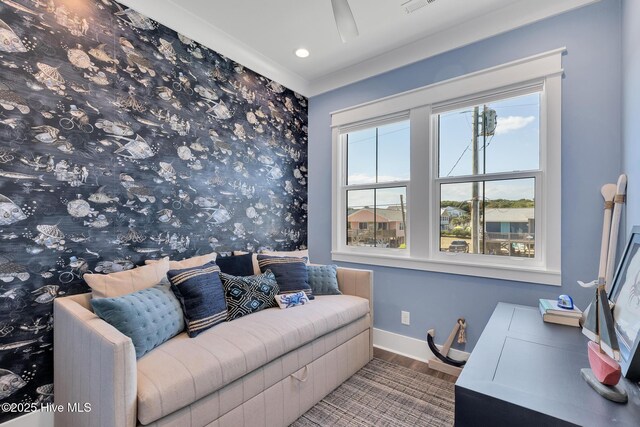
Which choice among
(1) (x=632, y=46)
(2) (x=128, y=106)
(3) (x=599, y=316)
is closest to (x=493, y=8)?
(1) (x=632, y=46)

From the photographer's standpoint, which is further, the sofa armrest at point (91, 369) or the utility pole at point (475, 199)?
the utility pole at point (475, 199)

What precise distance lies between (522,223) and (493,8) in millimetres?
1668

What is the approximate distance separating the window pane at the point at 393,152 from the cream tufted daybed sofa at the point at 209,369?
4.65 feet

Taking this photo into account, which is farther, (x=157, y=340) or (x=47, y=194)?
(x=47, y=194)

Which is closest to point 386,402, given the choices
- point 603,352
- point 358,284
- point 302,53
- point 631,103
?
point 358,284

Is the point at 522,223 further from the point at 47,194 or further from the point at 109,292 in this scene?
the point at 47,194

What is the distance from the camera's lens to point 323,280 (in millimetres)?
2688

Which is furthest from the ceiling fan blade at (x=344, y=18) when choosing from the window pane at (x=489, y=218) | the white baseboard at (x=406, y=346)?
the white baseboard at (x=406, y=346)

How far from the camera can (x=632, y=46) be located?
1.64m

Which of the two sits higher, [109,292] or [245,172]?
[245,172]

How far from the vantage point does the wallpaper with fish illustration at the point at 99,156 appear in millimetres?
1644

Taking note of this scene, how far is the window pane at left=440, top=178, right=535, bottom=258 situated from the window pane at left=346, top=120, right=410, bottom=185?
523 mm

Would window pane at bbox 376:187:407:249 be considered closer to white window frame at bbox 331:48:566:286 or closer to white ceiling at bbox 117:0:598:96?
white window frame at bbox 331:48:566:286

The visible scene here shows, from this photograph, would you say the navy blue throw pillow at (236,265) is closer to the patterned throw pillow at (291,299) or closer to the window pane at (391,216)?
the patterned throw pillow at (291,299)
